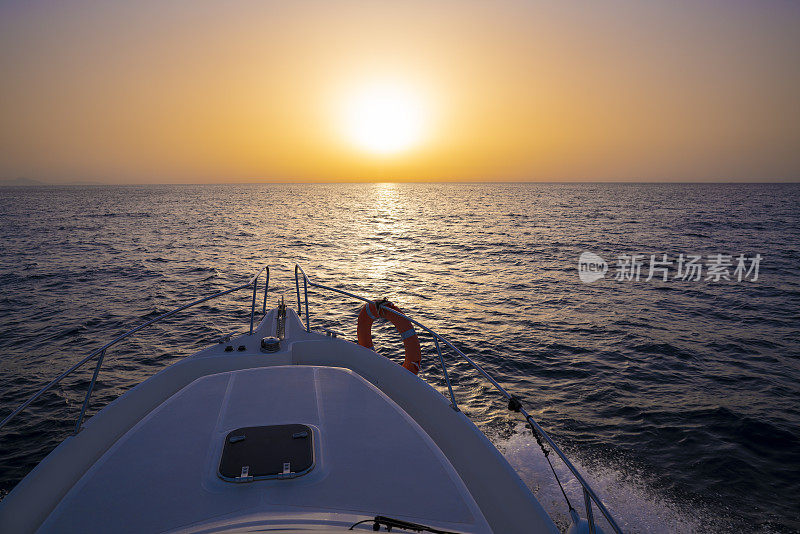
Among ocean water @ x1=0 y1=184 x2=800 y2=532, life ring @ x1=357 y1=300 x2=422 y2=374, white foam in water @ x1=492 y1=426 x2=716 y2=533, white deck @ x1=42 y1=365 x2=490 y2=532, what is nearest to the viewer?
white deck @ x1=42 y1=365 x2=490 y2=532

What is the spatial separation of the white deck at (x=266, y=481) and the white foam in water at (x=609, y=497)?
362 cm

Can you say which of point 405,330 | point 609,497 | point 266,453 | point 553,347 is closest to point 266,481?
point 266,453

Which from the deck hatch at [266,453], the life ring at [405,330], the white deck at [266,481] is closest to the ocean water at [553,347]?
the life ring at [405,330]

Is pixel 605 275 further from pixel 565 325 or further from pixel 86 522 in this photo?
pixel 86 522

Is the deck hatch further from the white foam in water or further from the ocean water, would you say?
the ocean water

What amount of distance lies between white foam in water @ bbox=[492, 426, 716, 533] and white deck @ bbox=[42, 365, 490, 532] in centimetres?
362

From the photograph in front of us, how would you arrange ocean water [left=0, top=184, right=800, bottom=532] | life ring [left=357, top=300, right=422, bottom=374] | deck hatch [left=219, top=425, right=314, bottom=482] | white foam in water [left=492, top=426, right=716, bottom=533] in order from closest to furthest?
deck hatch [left=219, top=425, right=314, bottom=482] → white foam in water [left=492, top=426, right=716, bottom=533] → ocean water [left=0, top=184, right=800, bottom=532] → life ring [left=357, top=300, right=422, bottom=374]

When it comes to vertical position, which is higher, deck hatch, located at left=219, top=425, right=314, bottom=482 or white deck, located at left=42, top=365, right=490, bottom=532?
deck hatch, located at left=219, top=425, right=314, bottom=482

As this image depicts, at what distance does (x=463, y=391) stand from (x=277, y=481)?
7072 millimetres

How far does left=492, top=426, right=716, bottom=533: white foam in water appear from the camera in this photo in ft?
19.1

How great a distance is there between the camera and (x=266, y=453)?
327cm

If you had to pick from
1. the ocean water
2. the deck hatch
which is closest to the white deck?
the deck hatch

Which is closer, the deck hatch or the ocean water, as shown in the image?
the deck hatch

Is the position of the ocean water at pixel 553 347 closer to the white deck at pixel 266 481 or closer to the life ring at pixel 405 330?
the life ring at pixel 405 330
